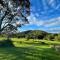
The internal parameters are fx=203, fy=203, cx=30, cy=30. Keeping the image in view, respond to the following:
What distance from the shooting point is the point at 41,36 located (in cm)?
7788

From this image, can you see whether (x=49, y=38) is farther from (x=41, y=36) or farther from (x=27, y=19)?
(x=27, y=19)

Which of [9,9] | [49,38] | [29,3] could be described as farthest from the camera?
[49,38]

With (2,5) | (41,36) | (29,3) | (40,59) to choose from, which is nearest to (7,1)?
(2,5)

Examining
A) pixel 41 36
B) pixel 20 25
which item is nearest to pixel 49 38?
pixel 41 36

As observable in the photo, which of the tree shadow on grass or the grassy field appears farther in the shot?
the grassy field

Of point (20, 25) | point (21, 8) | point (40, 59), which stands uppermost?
point (21, 8)

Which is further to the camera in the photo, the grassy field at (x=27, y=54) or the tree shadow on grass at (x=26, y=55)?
the grassy field at (x=27, y=54)

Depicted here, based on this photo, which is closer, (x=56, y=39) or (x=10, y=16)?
(x=10, y=16)

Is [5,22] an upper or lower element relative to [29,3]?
lower

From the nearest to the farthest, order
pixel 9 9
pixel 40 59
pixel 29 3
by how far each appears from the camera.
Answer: pixel 40 59 → pixel 29 3 → pixel 9 9

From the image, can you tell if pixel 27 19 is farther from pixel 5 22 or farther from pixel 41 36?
pixel 41 36

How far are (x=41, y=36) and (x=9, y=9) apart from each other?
48.8m

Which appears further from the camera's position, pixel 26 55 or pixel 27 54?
pixel 27 54

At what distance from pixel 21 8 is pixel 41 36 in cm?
4960
